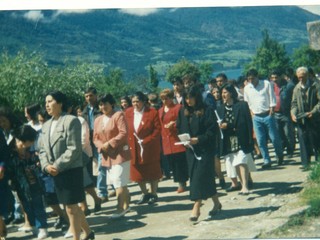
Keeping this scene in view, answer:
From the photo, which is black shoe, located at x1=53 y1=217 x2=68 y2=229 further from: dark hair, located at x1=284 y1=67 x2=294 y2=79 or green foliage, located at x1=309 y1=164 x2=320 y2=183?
dark hair, located at x1=284 y1=67 x2=294 y2=79

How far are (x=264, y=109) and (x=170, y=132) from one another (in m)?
1.81

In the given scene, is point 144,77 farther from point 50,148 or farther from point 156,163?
point 50,148

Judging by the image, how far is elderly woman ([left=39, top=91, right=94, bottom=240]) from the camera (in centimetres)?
614

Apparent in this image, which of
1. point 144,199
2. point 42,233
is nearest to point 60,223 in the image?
point 42,233

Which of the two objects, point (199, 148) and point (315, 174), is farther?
point (315, 174)

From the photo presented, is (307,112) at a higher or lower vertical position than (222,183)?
higher

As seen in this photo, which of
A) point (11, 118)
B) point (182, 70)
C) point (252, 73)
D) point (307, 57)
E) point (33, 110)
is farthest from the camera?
point (252, 73)

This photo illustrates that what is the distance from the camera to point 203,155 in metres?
7.06

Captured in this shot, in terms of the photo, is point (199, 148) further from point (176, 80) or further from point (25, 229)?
point (25, 229)

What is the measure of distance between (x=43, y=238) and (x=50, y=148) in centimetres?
143

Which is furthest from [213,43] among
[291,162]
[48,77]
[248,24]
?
[48,77]

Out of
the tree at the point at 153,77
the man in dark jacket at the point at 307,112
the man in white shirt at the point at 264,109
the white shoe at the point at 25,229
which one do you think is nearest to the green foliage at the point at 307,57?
the man in dark jacket at the point at 307,112

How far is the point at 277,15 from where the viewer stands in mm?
7543

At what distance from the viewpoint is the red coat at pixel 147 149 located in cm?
827
